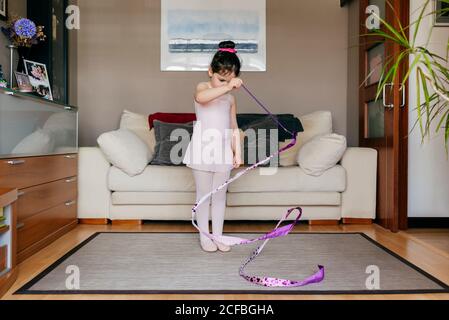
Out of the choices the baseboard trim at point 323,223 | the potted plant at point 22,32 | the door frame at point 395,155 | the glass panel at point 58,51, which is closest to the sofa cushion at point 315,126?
the door frame at point 395,155

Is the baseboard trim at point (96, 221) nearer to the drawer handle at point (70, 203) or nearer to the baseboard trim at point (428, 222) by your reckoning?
the drawer handle at point (70, 203)

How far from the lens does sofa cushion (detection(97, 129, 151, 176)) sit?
3.36m

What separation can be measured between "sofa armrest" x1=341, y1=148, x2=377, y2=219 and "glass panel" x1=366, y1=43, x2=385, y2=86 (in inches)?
28.1

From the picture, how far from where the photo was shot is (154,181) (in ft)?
11.2

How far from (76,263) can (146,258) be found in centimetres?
36

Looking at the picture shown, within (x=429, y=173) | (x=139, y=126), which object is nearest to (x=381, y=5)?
(x=429, y=173)

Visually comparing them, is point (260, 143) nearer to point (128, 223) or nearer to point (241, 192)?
point (241, 192)

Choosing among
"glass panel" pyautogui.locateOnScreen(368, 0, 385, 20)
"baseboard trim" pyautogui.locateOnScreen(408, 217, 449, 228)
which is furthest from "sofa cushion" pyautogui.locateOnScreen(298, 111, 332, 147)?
"baseboard trim" pyautogui.locateOnScreen(408, 217, 449, 228)

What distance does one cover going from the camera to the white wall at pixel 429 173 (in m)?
3.42

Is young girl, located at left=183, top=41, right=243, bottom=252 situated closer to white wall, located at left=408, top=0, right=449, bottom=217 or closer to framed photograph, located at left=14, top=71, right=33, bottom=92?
framed photograph, located at left=14, top=71, right=33, bottom=92

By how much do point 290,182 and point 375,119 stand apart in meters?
0.96

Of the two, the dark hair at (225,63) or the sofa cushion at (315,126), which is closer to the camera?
the dark hair at (225,63)

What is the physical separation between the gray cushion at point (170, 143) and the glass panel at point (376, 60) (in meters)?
1.61

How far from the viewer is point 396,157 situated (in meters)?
3.22
